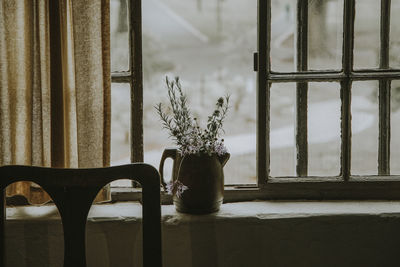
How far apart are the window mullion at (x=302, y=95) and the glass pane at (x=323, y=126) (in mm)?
19

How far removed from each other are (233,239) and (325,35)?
89cm

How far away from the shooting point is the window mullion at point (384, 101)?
1691 millimetres

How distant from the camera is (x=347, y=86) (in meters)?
1.66

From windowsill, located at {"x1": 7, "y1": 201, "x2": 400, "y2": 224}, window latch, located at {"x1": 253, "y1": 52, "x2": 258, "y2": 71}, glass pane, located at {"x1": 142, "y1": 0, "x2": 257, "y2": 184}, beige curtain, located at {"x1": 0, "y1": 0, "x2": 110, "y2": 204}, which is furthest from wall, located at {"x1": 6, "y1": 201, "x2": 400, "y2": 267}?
glass pane, located at {"x1": 142, "y1": 0, "x2": 257, "y2": 184}

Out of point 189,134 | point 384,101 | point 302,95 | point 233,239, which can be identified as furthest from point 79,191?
point 384,101

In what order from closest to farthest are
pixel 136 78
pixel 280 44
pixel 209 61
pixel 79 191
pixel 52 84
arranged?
pixel 79 191, pixel 52 84, pixel 136 78, pixel 280 44, pixel 209 61

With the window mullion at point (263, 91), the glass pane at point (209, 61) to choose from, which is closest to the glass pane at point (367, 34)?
the window mullion at point (263, 91)

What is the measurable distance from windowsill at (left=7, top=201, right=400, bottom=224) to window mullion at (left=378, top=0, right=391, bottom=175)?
180mm

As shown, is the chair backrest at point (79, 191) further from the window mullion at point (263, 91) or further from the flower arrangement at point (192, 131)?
the window mullion at point (263, 91)

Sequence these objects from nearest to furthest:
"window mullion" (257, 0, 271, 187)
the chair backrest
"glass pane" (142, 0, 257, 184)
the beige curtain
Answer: the chair backrest
the beige curtain
"window mullion" (257, 0, 271, 187)
"glass pane" (142, 0, 257, 184)

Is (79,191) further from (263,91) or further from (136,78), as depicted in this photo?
(263,91)

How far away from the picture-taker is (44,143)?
4.86ft

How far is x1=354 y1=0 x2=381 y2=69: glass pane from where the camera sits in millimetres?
1688

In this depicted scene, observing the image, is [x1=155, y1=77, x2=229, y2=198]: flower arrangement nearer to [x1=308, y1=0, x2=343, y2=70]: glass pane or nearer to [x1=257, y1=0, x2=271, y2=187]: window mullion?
[x1=257, y1=0, x2=271, y2=187]: window mullion
